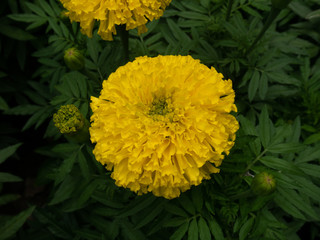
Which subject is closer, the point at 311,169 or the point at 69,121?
the point at 69,121

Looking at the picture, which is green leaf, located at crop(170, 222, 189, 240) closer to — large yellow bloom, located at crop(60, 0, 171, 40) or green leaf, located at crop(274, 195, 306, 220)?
green leaf, located at crop(274, 195, 306, 220)

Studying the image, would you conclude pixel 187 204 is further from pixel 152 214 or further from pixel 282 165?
pixel 282 165

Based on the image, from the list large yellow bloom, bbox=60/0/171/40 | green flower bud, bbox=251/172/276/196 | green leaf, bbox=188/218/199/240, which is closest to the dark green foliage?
green leaf, bbox=188/218/199/240

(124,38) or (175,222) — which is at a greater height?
(124,38)

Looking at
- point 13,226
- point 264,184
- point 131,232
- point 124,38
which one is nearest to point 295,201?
point 264,184

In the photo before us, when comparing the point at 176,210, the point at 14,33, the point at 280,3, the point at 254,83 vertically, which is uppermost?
the point at 280,3

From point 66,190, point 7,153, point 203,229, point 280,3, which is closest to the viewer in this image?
point 203,229

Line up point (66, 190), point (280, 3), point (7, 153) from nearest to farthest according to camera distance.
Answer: point (280, 3), point (66, 190), point (7, 153)
